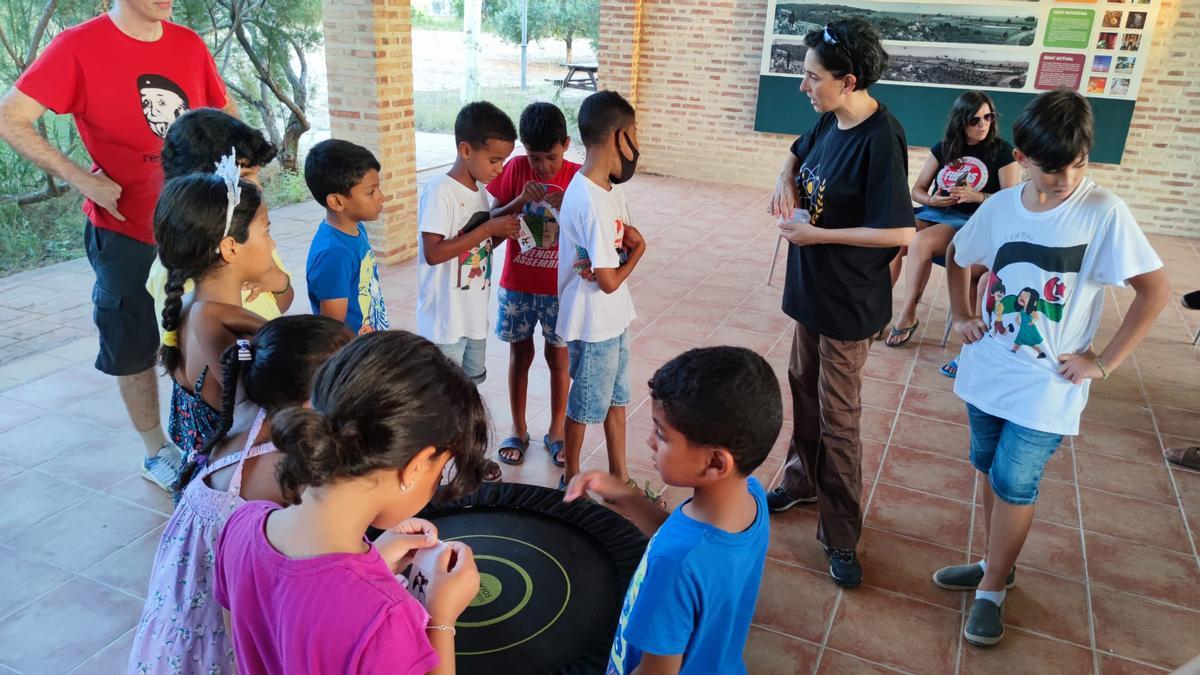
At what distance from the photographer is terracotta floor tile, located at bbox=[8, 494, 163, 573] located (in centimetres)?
309

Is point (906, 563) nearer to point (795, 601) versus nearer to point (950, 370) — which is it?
point (795, 601)

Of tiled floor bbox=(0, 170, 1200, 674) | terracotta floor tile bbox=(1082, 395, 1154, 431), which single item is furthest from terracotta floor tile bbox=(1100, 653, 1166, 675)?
terracotta floor tile bbox=(1082, 395, 1154, 431)

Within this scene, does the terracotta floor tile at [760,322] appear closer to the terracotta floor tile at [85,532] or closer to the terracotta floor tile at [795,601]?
the terracotta floor tile at [795,601]

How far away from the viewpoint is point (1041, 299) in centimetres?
251

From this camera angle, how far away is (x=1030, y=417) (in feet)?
8.34

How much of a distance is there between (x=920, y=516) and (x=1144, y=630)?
90 centimetres

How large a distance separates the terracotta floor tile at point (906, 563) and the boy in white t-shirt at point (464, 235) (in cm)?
158

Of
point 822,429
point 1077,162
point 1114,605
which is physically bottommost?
point 1114,605

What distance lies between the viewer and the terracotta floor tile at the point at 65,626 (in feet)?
8.57

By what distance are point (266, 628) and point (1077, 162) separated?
242 cm

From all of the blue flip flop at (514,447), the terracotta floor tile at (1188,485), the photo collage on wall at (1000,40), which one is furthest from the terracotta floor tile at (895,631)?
the photo collage on wall at (1000,40)

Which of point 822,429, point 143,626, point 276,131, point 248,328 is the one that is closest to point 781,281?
point 822,429

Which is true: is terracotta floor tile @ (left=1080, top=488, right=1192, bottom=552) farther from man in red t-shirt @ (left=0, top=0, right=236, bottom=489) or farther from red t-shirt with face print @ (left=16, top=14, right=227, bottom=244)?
red t-shirt with face print @ (left=16, top=14, right=227, bottom=244)

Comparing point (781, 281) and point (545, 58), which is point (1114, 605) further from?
point (545, 58)
